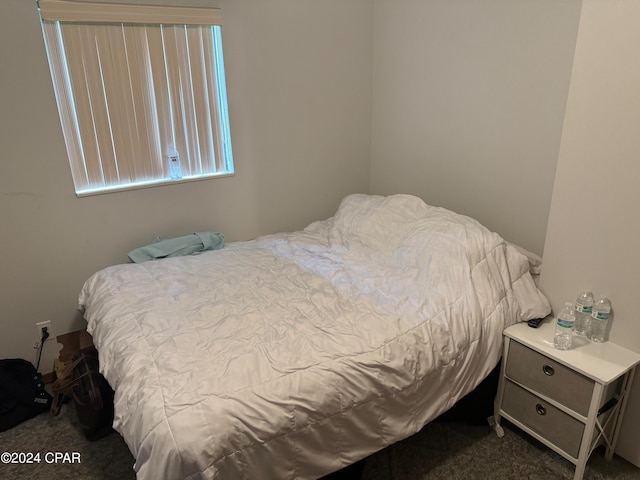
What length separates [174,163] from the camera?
2.59m

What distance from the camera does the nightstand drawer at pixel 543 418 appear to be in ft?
5.66

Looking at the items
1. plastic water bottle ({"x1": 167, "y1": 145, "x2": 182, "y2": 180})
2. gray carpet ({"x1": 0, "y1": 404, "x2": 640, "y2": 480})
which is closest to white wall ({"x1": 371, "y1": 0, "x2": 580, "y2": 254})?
gray carpet ({"x1": 0, "y1": 404, "x2": 640, "y2": 480})

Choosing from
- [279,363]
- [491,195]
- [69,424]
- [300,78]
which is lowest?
[69,424]

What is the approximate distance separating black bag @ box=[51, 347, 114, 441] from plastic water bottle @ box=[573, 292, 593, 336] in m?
2.13

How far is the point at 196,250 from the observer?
261 centimetres

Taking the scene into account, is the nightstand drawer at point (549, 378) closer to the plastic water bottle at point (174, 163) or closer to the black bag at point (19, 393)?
the plastic water bottle at point (174, 163)

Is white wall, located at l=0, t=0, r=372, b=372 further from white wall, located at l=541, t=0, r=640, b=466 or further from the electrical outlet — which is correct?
white wall, located at l=541, t=0, r=640, b=466

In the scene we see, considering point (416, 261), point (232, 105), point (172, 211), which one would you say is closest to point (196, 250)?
point (172, 211)

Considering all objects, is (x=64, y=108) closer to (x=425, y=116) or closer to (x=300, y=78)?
(x=300, y=78)

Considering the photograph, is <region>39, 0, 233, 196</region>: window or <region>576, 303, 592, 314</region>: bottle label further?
<region>39, 0, 233, 196</region>: window

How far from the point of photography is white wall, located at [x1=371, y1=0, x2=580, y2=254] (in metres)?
2.14

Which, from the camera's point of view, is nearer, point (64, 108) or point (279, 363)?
point (279, 363)

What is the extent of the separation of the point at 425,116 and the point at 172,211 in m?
1.70

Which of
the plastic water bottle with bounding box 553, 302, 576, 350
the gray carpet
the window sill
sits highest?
the window sill
